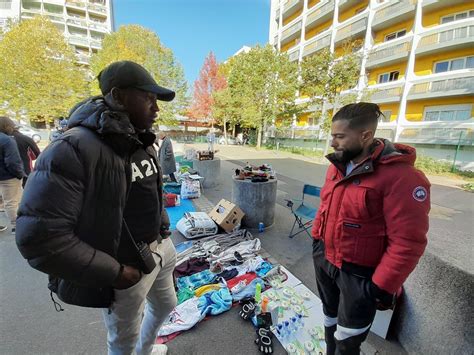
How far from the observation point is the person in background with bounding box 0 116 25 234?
3736 millimetres

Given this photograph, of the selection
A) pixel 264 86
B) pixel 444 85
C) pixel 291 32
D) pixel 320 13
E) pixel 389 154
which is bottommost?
pixel 389 154

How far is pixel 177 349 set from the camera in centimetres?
206

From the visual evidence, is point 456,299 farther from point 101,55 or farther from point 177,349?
point 101,55

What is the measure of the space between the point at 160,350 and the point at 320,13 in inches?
1283

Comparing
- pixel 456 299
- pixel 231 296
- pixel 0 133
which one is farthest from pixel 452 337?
pixel 0 133

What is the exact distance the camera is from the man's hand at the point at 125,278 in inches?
44.6

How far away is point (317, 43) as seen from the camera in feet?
83.4

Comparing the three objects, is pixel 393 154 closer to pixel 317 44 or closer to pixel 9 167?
pixel 9 167

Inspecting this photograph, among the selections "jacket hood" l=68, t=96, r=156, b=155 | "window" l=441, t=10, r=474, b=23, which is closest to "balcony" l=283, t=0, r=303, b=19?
"window" l=441, t=10, r=474, b=23

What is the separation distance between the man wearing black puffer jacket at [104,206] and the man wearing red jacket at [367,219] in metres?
1.23

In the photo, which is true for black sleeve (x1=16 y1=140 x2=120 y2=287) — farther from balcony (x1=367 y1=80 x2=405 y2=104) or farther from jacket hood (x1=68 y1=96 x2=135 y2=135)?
balcony (x1=367 y1=80 x2=405 y2=104)

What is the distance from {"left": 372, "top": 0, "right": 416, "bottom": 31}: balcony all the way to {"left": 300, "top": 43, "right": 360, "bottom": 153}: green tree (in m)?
6.27

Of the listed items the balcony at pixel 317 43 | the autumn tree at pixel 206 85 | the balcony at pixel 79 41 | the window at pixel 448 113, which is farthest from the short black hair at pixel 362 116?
the balcony at pixel 79 41

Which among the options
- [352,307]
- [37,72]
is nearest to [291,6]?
[37,72]
